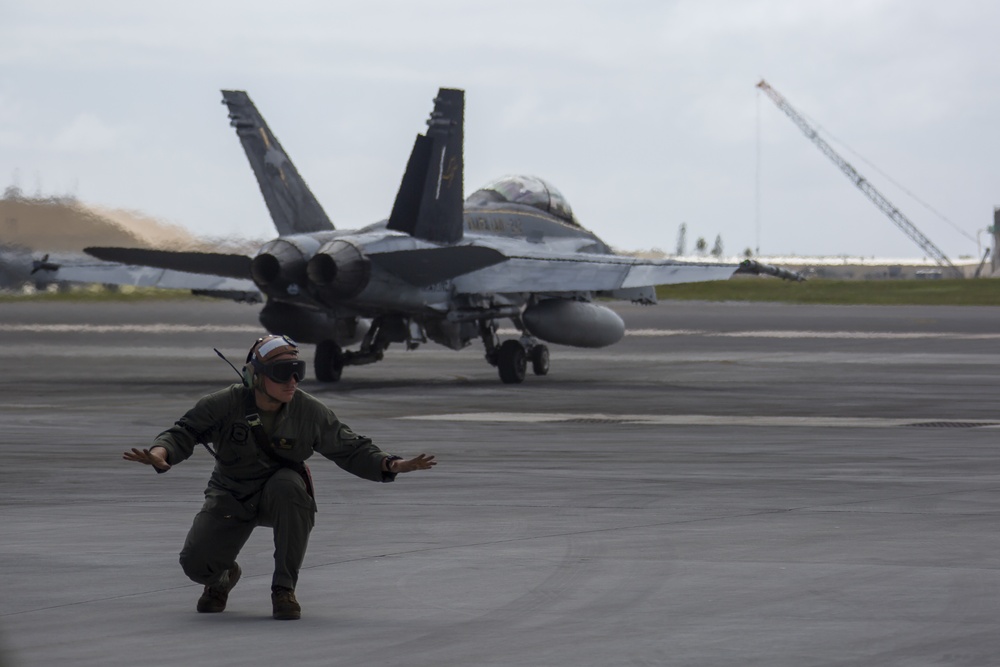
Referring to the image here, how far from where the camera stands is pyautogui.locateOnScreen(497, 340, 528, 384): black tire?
32.4m

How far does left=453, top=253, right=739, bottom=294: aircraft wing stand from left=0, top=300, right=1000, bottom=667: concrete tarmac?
244 centimetres

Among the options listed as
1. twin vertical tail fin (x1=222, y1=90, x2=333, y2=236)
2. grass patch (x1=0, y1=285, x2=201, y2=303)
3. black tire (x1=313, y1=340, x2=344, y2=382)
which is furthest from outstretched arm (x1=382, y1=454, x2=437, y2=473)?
grass patch (x1=0, y1=285, x2=201, y2=303)

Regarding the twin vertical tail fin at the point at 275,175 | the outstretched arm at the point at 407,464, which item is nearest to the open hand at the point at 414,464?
the outstretched arm at the point at 407,464

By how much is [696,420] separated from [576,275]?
880cm

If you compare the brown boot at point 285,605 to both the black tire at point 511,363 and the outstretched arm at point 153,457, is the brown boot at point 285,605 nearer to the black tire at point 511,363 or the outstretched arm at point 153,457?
the outstretched arm at point 153,457

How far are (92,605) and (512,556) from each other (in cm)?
294

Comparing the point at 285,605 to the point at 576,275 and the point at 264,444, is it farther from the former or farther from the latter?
the point at 576,275

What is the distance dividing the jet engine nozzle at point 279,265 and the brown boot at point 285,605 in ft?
65.5

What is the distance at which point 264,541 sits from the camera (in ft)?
40.6

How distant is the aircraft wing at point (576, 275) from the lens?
3180 centimetres

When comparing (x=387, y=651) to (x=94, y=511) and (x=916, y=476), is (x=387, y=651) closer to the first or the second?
(x=94, y=511)

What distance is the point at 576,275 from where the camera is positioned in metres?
32.3

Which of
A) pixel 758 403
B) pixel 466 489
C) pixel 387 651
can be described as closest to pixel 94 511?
pixel 466 489

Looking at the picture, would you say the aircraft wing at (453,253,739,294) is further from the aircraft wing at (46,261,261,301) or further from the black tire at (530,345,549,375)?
the aircraft wing at (46,261,261,301)
